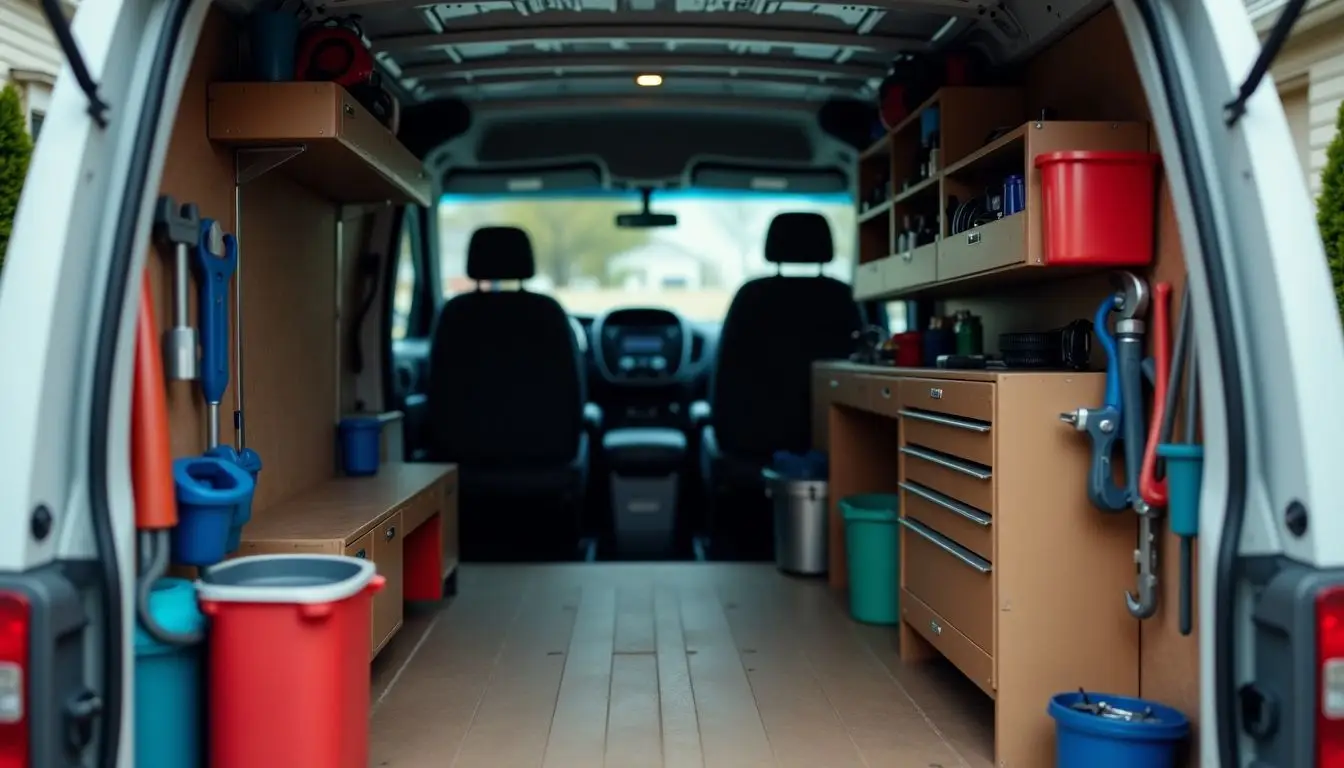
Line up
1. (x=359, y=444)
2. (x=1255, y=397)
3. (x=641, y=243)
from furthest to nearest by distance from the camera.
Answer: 1. (x=641, y=243)
2. (x=359, y=444)
3. (x=1255, y=397)

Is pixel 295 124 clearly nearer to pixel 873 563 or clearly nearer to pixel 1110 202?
pixel 1110 202

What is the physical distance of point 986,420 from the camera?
2.55 m

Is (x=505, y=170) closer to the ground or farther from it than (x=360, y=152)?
farther from it

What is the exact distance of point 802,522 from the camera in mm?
4488

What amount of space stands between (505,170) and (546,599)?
2.10 metres

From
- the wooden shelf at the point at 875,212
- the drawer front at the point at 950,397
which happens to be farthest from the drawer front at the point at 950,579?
the wooden shelf at the point at 875,212

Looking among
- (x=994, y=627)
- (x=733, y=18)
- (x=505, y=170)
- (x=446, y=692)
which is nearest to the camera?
(x=994, y=627)

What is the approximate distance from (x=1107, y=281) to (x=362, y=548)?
6.54 feet

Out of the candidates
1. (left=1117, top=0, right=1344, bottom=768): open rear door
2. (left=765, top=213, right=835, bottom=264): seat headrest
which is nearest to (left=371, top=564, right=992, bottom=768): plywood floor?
(left=1117, top=0, right=1344, bottom=768): open rear door

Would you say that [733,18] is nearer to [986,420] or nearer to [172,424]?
[986,420]

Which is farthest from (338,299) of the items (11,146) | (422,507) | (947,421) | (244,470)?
(947,421)

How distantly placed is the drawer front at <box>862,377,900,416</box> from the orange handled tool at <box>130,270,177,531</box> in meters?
2.10

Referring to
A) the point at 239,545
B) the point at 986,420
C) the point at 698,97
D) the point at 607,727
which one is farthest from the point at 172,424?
the point at 698,97

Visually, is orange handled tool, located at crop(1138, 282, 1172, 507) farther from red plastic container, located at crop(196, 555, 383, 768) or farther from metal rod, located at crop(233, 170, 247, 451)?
metal rod, located at crop(233, 170, 247, 451)
